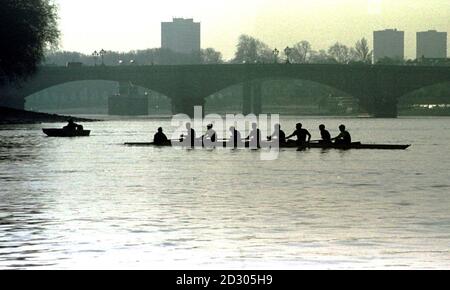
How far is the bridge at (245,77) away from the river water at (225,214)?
111320 mm

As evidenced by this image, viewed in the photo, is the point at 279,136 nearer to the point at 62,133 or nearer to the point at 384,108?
the point at 62,133

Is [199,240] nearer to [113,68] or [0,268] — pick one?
[0,268]

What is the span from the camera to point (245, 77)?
171875 millimetres

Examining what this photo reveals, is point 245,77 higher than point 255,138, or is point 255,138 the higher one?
point 245,77

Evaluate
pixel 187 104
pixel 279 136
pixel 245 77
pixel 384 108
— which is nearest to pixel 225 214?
pixel 279 136

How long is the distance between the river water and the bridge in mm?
111320

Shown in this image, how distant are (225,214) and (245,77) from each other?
465 ft

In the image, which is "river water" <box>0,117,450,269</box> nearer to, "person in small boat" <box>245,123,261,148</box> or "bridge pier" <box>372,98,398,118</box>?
"person in small boat" <box>245,123,261,148</box>

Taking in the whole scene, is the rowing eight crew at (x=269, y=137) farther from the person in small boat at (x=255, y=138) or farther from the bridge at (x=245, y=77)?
the bridge at (x=245, y=77)

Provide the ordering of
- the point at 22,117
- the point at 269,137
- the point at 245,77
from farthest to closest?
the point at 245,77
the point at 22,117
the point at 269,137

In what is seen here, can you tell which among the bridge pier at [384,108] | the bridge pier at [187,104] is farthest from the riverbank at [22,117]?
the bridge pier at [384,108]

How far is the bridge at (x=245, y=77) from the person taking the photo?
552ft

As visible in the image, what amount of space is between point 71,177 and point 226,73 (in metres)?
127

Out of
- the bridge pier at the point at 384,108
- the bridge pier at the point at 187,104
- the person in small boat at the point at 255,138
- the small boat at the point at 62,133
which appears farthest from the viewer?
the bridge pier at the point at 187,104
